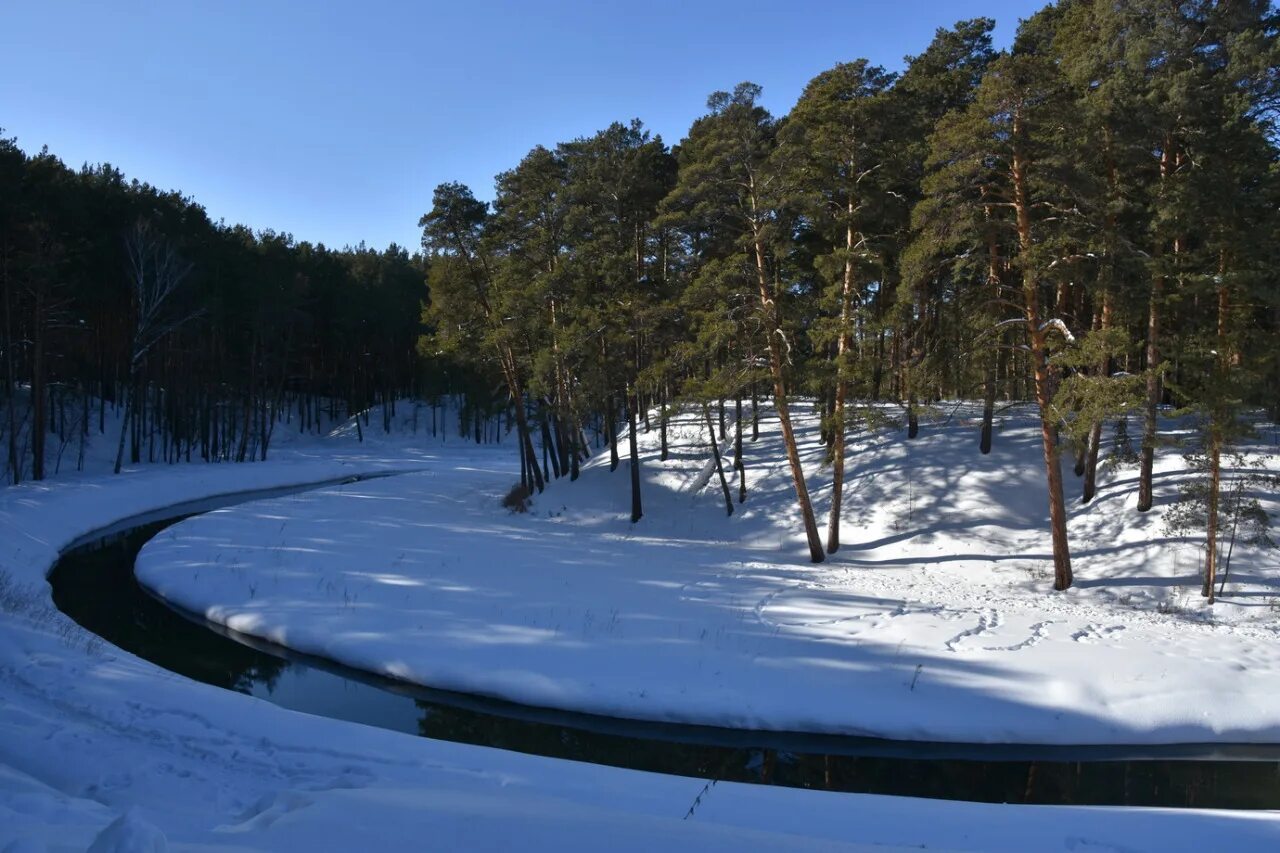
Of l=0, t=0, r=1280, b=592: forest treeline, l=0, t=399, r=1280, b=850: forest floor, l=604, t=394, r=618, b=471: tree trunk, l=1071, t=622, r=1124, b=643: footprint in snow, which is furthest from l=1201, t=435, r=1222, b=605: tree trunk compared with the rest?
l=604, t=394, r=618, b=471: tree trunk

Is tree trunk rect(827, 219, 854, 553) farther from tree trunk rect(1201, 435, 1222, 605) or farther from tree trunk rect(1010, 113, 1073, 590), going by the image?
tree trunk rect(1201, 435, 1222, 605)

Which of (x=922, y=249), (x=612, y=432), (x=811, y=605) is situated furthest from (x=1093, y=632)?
(x=612, y=432)

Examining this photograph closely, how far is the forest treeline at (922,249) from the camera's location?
51.7 ft

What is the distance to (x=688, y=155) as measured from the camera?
73.9 ft

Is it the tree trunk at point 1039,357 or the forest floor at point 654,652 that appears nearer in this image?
the forest floor at point 654,652

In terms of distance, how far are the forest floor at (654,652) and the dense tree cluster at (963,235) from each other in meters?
1.88

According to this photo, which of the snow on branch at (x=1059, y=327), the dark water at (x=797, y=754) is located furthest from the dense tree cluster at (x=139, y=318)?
the snow on branch at (x=1059, y=327)

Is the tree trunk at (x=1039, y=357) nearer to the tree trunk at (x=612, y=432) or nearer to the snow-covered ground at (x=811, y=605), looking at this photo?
the snow-covered ground at (x=811, y=605)

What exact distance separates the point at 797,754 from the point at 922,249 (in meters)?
11.2

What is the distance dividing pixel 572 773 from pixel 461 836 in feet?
10.8

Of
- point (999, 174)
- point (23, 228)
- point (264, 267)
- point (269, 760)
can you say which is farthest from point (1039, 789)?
point (264, 267)

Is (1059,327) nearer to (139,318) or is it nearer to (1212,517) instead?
(1212,517)

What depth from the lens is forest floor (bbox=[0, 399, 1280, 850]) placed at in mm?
6156

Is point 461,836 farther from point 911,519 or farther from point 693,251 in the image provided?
point 693,251
